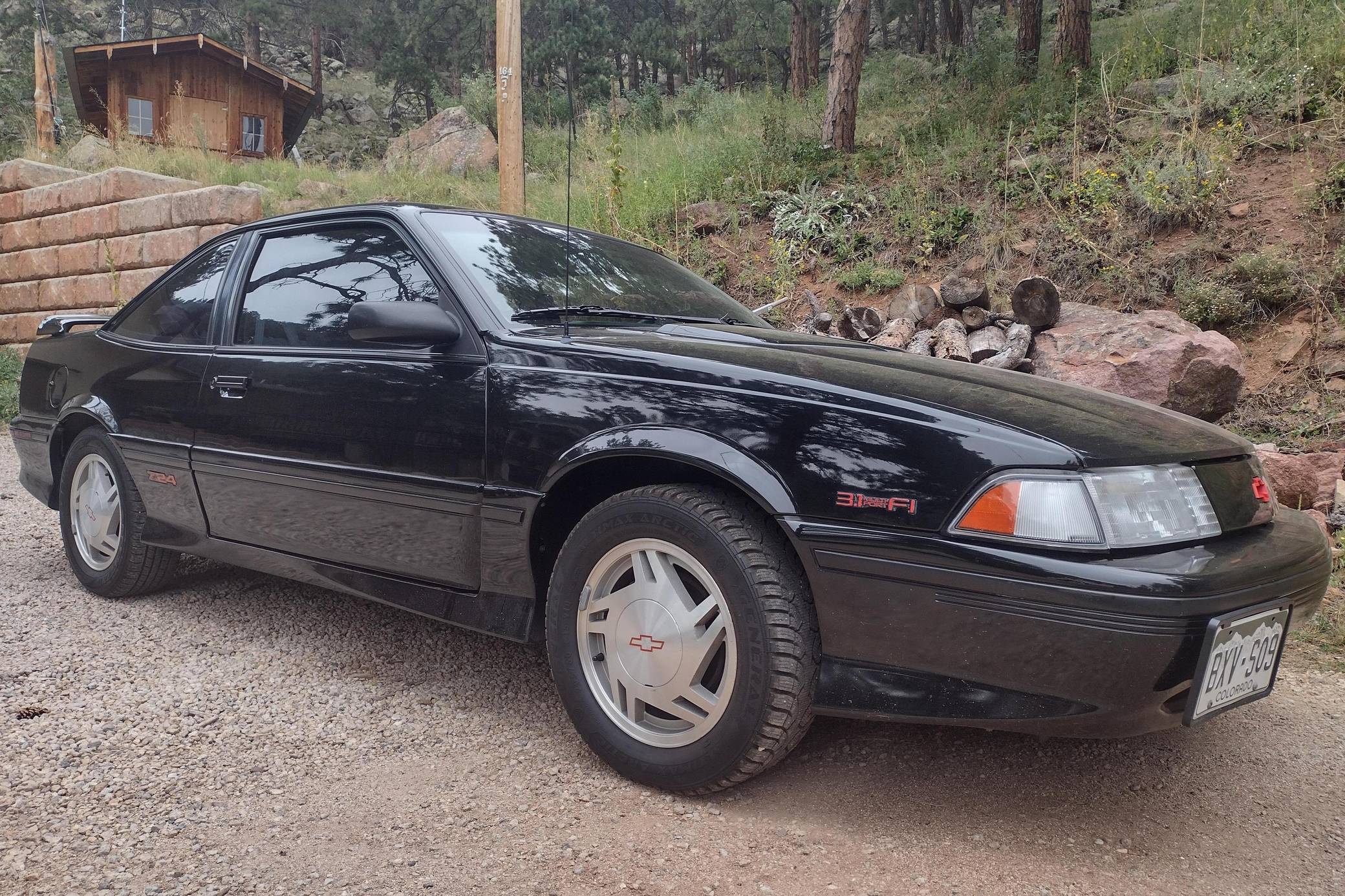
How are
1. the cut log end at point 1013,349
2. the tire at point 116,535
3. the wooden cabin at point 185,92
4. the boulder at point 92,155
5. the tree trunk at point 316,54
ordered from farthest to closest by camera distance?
the tree trunk at point 316,54
the wooden cabin at point 185,92
the boulder at point 92,155
the cut log end at point 1013,349
the tire at point 116,535

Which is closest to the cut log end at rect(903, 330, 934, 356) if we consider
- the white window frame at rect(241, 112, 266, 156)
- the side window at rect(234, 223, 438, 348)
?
the side window at rect(234, 223, 438, 348)

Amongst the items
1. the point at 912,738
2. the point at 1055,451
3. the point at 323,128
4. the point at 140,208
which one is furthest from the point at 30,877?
the point at 323,128

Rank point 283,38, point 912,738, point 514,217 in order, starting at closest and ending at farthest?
point 912,738
point 514,217
point 283,38

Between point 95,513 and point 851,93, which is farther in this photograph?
point 851,93

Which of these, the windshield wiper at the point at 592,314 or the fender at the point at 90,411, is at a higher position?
the windshield wiper at the point at 592,314

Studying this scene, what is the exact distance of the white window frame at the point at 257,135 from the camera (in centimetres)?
2548

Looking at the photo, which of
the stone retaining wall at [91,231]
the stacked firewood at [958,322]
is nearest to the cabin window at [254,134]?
the stone retaining wall at [91,231]

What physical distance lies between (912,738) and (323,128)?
4672 cm

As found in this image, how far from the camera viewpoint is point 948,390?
2.24 meters

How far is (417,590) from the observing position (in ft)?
9.15

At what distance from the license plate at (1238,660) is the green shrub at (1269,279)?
479 centimetres

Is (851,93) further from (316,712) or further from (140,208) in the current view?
(316,712)

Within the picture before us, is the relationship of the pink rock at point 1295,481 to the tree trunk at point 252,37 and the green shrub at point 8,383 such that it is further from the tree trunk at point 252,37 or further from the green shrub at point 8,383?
the tree trunk at point 252,37

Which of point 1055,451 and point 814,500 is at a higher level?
point 1055,451
